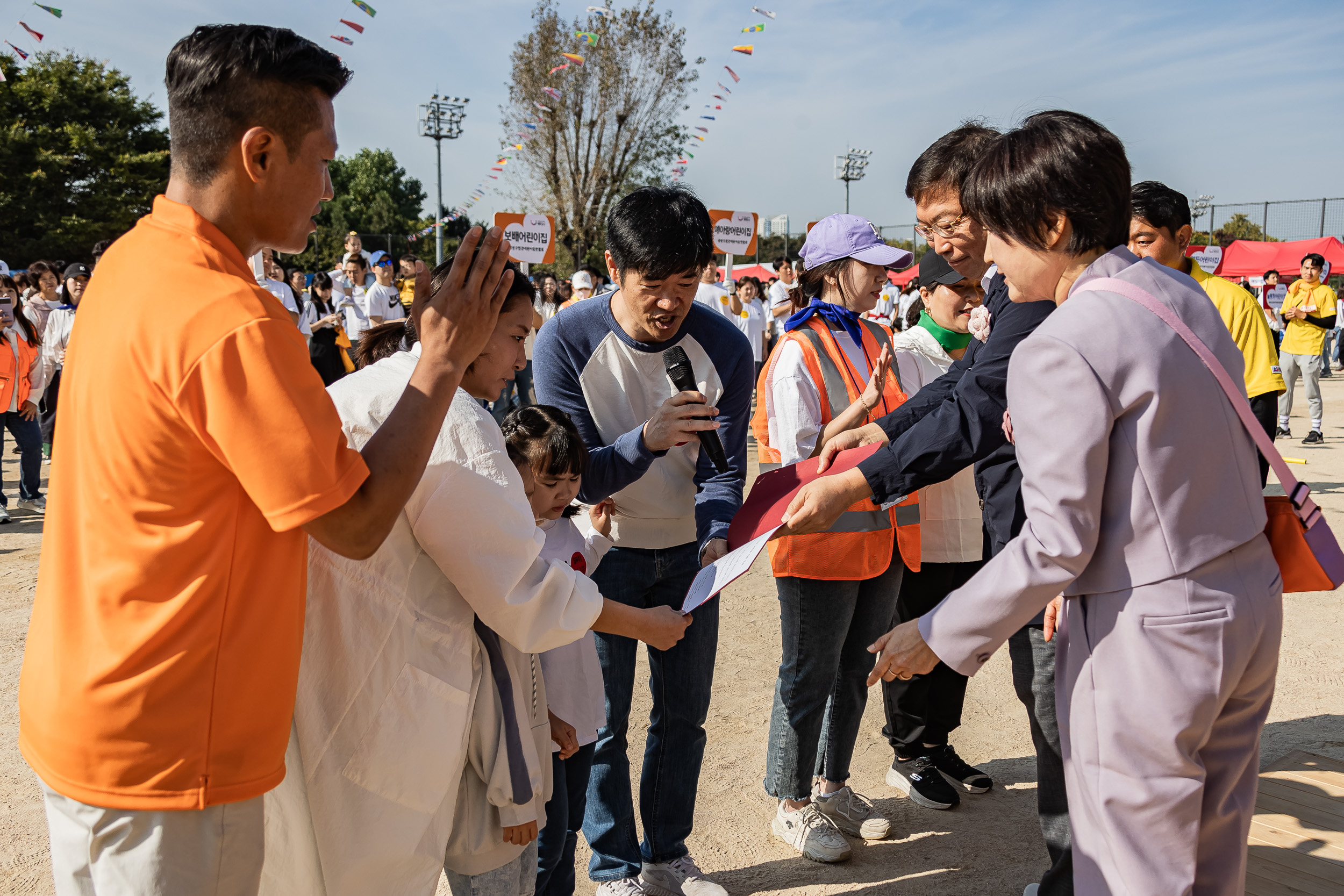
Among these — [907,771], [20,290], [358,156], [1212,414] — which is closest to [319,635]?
[1212,414]

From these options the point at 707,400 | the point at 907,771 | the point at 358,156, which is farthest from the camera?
the point at 358,156

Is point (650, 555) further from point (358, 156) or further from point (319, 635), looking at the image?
point (358, 156)

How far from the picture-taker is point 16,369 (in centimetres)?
764

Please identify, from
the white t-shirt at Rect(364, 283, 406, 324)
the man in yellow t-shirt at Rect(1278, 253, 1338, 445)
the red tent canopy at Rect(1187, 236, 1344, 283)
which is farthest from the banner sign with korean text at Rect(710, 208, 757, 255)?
the red tent canopy at Rect(1187, 236, 1344, 283)

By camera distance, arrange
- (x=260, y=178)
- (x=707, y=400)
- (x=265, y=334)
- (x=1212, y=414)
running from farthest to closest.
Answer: (x=707, y=400) < (x=1212, y=414) < (x=260, y=178) < (x=265, y=334)

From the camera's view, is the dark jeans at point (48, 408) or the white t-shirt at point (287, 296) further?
the white t-shirt at point (287, 296)

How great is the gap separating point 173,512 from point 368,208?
210 ft

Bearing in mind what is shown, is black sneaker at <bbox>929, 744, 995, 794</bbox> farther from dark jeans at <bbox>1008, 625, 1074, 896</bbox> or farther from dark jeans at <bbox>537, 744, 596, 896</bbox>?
dark jeans at <bbox>537, 744, 596, 896</bbox>

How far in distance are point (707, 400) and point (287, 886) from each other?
1.65 meters

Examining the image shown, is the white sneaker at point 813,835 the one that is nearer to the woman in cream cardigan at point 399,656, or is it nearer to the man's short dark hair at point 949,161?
the woman in cream cardigan at point 399,656

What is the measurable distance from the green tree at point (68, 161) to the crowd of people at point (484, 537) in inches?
1394

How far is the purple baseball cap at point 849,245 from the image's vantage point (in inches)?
124

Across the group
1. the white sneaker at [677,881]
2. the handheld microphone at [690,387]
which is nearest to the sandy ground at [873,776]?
the white sneaker at [677,881]

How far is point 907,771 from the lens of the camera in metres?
3.62
